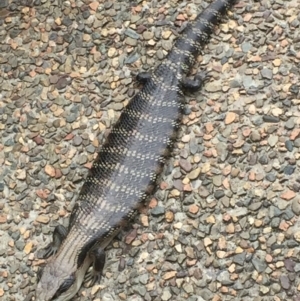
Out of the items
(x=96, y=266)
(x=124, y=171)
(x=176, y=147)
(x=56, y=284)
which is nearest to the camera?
(x=56, y=284)

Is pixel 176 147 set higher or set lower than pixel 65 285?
higher

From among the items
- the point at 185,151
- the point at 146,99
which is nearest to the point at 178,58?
the point at 146,99

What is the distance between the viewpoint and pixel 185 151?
475cm

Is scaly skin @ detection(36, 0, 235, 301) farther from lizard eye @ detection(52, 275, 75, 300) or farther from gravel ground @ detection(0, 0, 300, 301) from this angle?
gravel ground @ detection(0, 0, 300, 301)

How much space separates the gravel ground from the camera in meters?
4.32

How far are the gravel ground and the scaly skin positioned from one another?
4.6 inches

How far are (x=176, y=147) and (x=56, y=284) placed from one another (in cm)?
127

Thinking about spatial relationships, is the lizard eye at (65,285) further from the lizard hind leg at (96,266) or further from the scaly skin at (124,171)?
the lizard hind leg at (96,266)

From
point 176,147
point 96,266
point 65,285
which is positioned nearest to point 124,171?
point 176,147

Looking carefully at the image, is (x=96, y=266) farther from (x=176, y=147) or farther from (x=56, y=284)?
(x=176, y=147)

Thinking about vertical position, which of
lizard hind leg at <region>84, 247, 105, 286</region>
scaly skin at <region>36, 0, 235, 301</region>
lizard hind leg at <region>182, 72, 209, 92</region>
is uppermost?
lizard hind leg at <region>182, 72, 209, 92</region>

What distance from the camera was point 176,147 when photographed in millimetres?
4797

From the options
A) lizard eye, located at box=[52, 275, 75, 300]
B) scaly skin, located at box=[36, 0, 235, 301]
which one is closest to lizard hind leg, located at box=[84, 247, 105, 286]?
scaly skin, located at box=[36, 0, 235, 301]

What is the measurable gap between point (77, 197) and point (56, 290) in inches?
28.7
